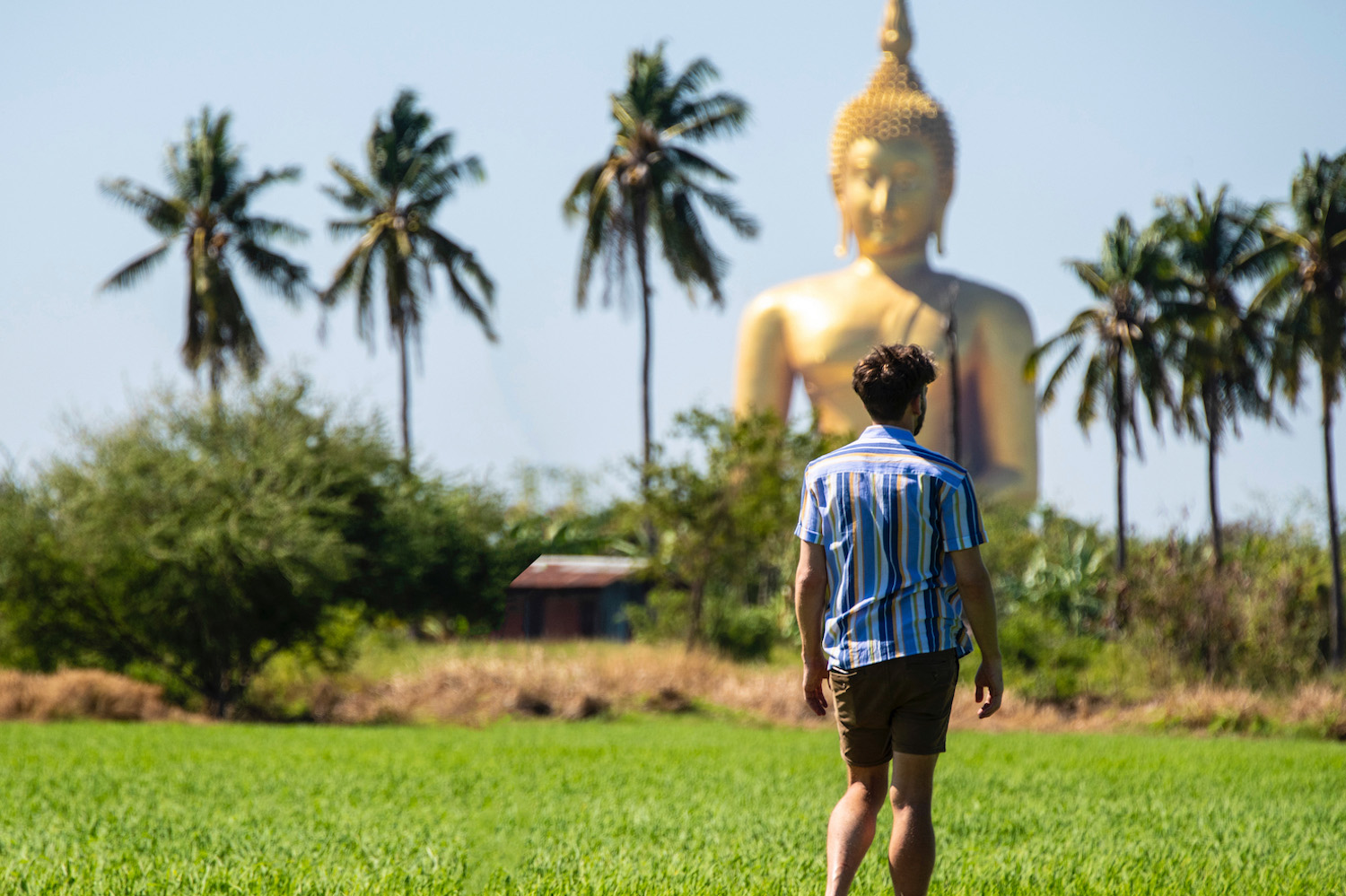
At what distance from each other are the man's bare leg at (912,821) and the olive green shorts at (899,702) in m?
0.05

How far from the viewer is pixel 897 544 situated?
12.2ft

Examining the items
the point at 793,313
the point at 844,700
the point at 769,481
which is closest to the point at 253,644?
the point at 769,481

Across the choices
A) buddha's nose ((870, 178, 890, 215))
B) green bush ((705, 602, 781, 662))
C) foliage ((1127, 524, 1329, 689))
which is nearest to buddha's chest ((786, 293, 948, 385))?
buddha's nose ((870, 178, 890, 215))

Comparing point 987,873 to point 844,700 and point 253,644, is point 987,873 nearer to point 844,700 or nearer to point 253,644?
point 844,700

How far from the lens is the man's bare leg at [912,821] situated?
3785 millimetres

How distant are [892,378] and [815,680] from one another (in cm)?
93

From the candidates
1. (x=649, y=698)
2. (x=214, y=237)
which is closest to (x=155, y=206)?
(x=214, y=237)

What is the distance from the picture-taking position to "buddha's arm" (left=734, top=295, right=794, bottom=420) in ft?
134

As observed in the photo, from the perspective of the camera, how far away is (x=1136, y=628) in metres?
19.2

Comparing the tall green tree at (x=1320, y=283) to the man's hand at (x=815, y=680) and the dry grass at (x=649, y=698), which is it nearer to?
the dry grass at (x=649, y=698)

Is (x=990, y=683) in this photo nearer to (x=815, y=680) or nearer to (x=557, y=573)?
(x=815, y=680)

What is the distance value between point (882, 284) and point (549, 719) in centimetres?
2450

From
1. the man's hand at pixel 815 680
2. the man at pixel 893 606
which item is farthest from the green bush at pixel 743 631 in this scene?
the man at pixel 893 606

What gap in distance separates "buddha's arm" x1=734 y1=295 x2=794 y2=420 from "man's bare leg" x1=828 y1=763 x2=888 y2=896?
121 ft
